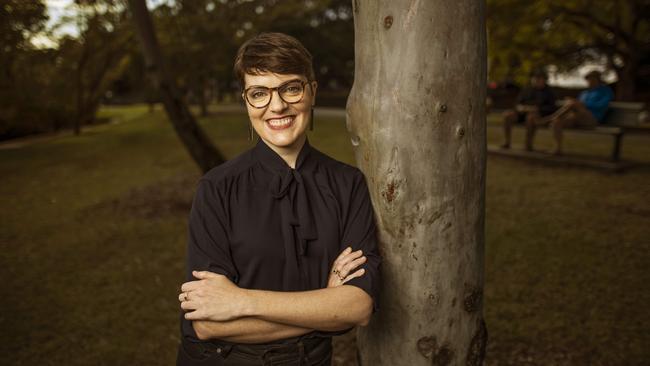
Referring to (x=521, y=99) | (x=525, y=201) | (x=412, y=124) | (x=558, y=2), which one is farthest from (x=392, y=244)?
(x=558, y=2)

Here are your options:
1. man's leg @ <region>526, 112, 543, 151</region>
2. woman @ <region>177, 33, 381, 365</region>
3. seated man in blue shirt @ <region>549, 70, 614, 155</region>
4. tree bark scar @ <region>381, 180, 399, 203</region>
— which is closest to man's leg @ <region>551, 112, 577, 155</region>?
seated man in blue shirt @ <region>549, 70, 614, 155</region>

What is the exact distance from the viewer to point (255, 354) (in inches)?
68.9

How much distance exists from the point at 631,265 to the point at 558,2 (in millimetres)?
11486

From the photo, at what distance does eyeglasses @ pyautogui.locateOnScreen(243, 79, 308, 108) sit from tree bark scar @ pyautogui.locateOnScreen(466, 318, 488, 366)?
131 centimetres

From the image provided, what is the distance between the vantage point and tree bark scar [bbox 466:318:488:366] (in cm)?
205

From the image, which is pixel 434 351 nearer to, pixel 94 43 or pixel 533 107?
pixel 533 107

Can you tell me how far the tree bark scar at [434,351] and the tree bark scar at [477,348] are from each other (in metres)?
0.11

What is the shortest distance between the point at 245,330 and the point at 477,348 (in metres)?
1.10

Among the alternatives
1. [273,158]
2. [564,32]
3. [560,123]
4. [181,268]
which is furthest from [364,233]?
[564,32]

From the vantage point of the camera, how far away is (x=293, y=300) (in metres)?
1.60

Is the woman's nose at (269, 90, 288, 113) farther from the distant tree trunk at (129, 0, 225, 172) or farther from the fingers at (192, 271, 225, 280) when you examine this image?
the distant tree trunk at (129, 0, 225, 172)

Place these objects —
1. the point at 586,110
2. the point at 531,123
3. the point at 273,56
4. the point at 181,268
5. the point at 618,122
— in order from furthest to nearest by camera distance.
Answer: the point at 531,123 → the point at 618,122 → the point at 586,110 → the point at 181,268 → the point at 273,56

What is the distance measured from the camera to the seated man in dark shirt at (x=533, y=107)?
→ 34.5 feet

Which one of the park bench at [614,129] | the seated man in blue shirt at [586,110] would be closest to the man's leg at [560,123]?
the seated man in blue shirt at [586,110]
